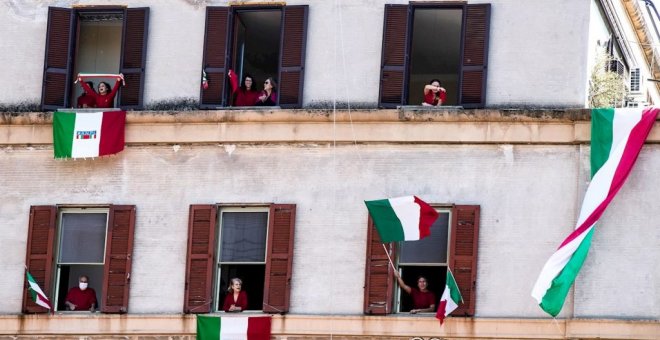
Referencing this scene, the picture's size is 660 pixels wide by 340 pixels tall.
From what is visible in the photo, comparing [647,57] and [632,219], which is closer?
[632,219]

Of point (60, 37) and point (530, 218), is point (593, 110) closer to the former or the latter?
point (530, 218)

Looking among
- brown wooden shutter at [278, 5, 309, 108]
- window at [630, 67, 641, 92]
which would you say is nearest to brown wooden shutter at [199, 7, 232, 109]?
brown wooden shutter at [278, 5, 309, 108]

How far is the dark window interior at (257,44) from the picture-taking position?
1732 inches

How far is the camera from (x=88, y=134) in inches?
1708

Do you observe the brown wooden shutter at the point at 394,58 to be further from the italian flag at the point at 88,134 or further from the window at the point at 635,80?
the window at the point at 635,80

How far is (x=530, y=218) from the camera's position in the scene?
41.3 meters

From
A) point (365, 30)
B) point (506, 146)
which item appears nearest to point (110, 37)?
point (365, 30)

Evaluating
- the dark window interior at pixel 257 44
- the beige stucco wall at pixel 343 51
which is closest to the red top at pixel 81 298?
the beige stucco wall at pixel 343 51

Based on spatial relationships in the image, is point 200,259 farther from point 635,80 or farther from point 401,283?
point 635,80

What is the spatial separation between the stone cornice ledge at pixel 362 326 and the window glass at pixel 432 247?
3.89 feet

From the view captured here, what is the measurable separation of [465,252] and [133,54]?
7.53m

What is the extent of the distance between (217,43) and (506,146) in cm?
593

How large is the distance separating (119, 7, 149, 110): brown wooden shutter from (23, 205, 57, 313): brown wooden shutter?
2.52 m

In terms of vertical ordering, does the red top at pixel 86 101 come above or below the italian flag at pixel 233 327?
above
